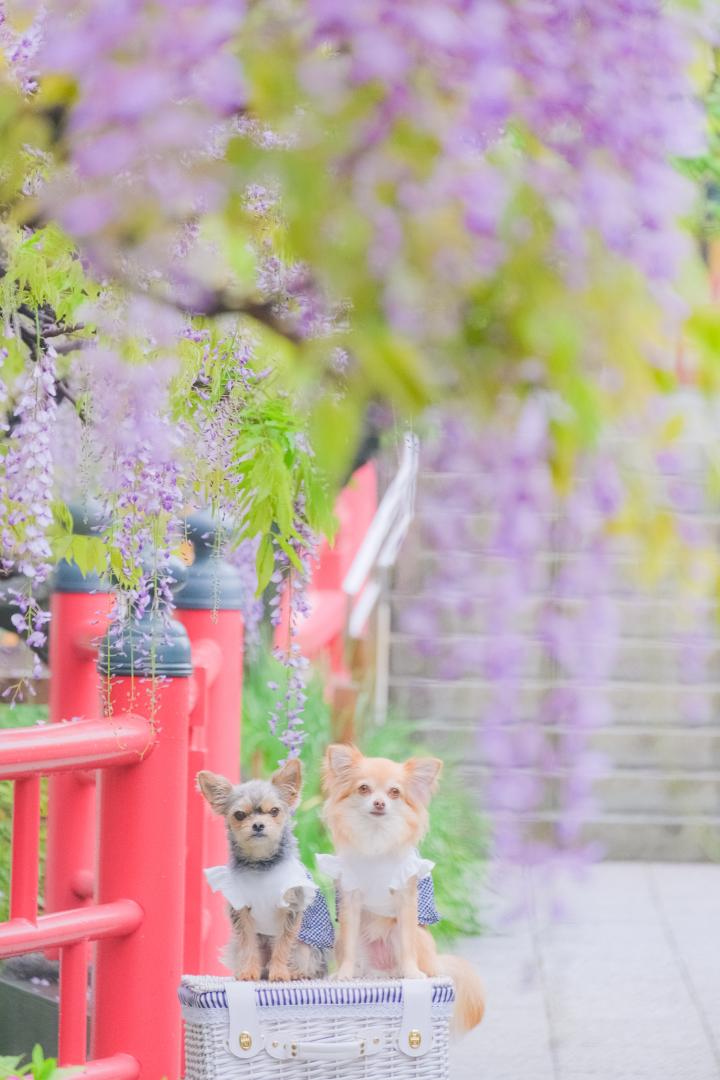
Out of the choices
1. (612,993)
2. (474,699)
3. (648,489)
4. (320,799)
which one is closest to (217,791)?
(648,489)

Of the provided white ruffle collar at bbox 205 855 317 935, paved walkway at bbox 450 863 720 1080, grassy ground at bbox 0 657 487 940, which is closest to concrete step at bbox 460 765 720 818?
paved walkway at bbox 450 863 720 1080

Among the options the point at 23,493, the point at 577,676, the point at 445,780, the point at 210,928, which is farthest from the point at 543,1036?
the point at 577,676

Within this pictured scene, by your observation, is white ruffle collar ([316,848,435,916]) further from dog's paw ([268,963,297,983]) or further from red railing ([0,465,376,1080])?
red railing ([0,465,376,1080])

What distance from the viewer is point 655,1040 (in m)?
3.96

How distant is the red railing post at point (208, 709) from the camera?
306 centimetres

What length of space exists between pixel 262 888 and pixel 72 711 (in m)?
0.92

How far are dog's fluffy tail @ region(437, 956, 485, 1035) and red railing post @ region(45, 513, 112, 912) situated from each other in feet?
3.04

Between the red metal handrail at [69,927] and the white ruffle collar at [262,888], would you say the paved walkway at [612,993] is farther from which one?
the red metal handrail at [69,927]

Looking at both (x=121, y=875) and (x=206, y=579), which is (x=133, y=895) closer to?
(x=121, y=875)

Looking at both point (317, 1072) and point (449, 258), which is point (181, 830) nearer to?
point (317, 1072)

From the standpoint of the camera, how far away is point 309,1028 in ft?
8.02

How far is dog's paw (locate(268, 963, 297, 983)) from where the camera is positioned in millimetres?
A: 2486

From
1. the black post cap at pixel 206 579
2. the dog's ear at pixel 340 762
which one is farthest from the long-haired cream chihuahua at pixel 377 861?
the black post cap at pixel 206 579

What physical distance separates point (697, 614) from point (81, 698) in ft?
8.04
